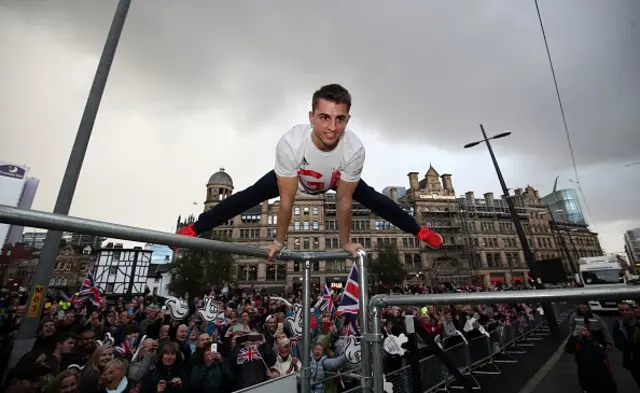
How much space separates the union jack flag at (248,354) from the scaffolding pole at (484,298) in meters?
4.78

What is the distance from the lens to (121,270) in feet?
131

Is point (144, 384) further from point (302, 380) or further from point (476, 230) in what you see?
point (476, 230)

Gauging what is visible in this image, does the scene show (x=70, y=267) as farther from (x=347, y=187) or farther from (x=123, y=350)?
(x=347, y=187)

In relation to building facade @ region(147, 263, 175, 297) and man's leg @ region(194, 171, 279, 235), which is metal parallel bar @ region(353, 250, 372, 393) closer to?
man's leg @ region(194, 171, 279, 235)

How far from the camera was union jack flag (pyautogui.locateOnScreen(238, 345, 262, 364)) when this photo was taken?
5.76m

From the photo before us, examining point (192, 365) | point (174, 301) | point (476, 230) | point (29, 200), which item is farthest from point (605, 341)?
point (29, 200)

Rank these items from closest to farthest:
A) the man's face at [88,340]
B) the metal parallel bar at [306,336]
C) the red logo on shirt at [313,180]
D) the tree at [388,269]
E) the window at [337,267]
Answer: the metal parallel bar at [306,336], the red logo on shirt at [313,180], the man's face at [88,340], the tree at [388,269], the window at [337,267]

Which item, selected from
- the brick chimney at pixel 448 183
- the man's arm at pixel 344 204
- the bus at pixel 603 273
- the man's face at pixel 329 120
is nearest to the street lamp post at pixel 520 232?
the bus at pixel 603 273

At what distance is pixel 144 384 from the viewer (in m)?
5.04

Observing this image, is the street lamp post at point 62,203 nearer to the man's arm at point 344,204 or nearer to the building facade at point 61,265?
the man's arm at point 344,204

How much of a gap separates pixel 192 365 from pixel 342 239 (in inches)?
184

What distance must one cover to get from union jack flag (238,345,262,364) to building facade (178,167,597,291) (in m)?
44.4

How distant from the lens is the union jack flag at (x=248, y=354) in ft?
18.9

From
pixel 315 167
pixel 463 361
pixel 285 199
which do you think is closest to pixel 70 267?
pixel 463 361
